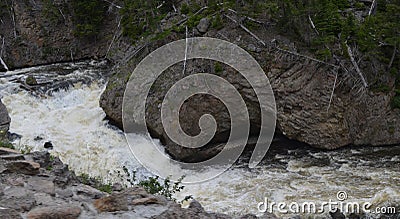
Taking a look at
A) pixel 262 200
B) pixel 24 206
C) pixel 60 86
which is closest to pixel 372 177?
pixel 262 200

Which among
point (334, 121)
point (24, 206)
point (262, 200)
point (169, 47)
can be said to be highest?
point (169, 47)

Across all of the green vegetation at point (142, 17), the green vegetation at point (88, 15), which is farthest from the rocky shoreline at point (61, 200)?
the green vegetation at point (88, 15)

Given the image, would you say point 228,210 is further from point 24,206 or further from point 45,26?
point 45,26

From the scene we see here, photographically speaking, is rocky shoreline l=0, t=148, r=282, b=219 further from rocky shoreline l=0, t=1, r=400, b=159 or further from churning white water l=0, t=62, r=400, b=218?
rocky shoreline l=0, t=1, r=400, b=159

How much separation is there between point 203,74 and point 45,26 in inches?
436

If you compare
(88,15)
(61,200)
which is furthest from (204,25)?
(61,200)

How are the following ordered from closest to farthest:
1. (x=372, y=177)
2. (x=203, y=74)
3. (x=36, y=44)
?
1. (x=372, y=177)
2. (x=203, y=74)
3. (x=36, y=44)

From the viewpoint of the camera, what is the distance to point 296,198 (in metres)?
8.90

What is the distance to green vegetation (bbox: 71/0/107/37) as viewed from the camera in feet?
61.7

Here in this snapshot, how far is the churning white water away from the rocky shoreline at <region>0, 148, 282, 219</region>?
3.95m

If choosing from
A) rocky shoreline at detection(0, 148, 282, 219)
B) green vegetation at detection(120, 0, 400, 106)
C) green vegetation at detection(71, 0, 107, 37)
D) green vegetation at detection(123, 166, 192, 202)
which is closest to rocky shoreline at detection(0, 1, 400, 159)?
green vegetation at detection(120, 0, 400, 106)

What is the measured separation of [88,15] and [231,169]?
11.3m

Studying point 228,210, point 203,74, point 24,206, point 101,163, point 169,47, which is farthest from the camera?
point 169,47

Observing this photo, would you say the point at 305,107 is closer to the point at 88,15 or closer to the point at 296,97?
the point at 296,97
